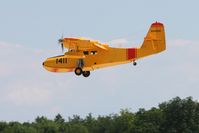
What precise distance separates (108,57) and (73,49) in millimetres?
3906

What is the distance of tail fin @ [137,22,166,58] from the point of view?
327 feet

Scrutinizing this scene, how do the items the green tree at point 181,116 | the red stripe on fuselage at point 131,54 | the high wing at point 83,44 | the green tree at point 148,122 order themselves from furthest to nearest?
1. the green tree at point 148,122
2. the green tree at point 181,116
3. the high wing at point 83,44
4. the red stripe on fuselage at point 131,54

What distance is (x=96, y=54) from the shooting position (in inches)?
3944

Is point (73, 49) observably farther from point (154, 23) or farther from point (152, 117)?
point (152, 117)

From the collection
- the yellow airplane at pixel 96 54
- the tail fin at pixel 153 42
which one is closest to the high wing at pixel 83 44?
the yellow airplane at pixel 96 54

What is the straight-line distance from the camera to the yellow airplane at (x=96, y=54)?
9981 centimetres

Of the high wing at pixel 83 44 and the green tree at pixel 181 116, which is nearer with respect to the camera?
the high wing at pixel 83 44

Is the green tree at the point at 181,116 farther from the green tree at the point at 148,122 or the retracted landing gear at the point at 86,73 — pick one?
the retracted landing gear at the point at 86,73

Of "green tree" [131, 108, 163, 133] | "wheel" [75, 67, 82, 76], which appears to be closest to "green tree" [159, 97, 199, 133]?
"green tree" [131, 108, 163, 133]

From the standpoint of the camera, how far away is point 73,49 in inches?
4008

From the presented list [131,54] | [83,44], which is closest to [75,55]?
[83,44]

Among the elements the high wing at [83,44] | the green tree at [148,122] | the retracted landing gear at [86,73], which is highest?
the high wing at [83,44]

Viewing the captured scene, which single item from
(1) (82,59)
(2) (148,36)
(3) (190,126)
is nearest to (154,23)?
(2) (148,36)

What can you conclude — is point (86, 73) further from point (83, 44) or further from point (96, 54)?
point (83, 44)
